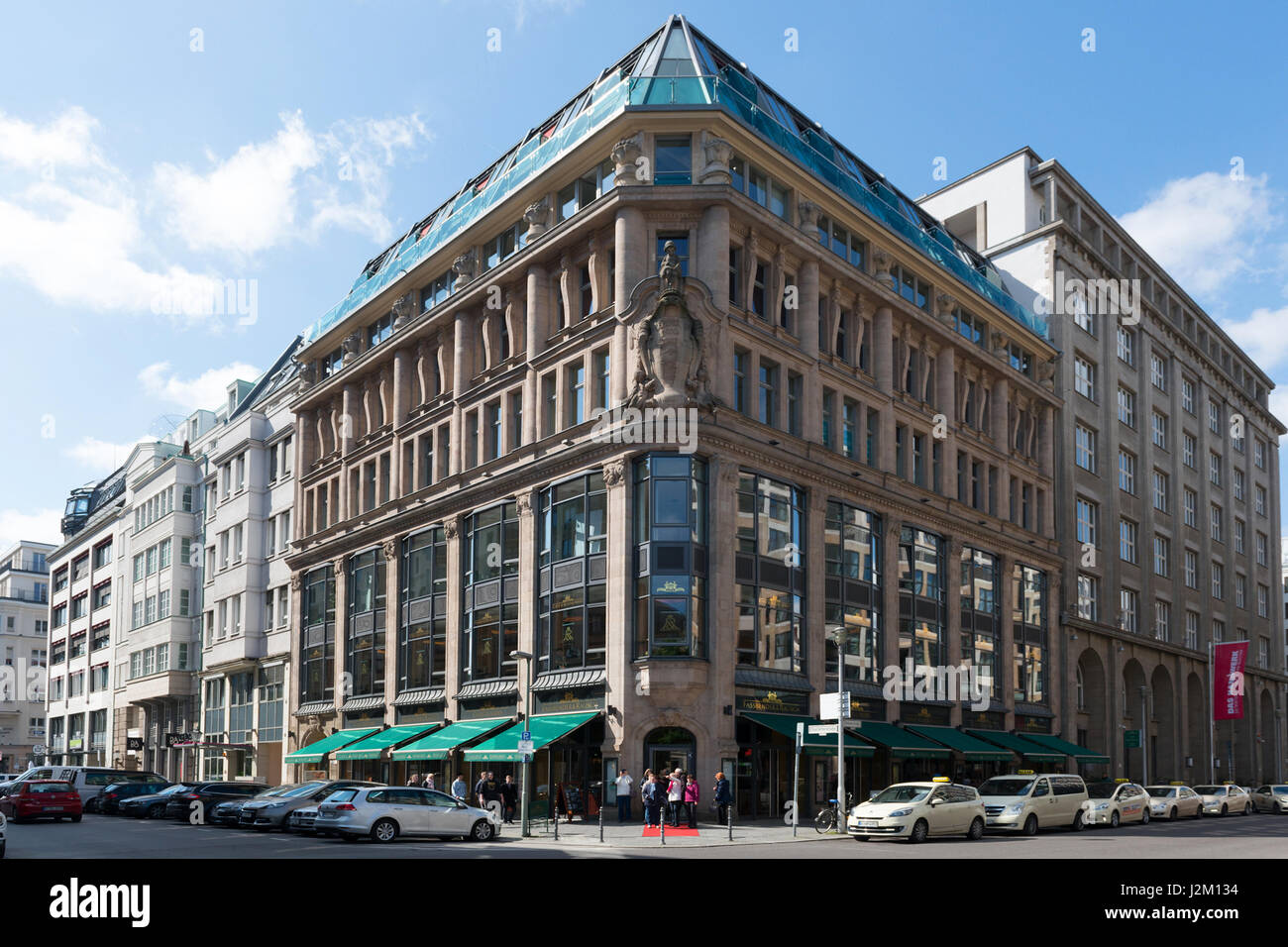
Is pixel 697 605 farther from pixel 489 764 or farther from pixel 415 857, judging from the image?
pixel 415 857

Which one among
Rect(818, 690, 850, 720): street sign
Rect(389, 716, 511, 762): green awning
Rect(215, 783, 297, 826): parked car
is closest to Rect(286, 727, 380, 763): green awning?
Rect(389, 716, 511, 762): green awning

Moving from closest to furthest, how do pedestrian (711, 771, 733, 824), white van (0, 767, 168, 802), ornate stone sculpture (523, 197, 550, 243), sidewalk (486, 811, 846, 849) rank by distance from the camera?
sidewalk (486, 811, 846, 849) < pedestrian (711, 771, 733, 824) < ornate stone sculpture (523, 197, 550, 243) < white van (0, 767, 168, 802)

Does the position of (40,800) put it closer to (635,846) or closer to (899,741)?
(635,846)

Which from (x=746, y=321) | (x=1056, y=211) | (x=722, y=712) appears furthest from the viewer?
(x=1056, y=211)

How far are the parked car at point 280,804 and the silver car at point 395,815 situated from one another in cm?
408

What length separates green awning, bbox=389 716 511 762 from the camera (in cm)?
4325

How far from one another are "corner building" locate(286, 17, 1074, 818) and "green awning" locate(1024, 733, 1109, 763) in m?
0.71

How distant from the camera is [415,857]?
2316 centimetres

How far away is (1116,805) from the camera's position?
132 feet

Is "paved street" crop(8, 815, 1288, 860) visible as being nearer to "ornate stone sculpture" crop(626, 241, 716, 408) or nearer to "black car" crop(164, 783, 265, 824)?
"black car" crop(164, 783, 265, 824)

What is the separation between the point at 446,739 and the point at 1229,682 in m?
51.0

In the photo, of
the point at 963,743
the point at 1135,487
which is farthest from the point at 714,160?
the point at 1135,487
